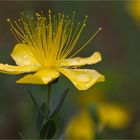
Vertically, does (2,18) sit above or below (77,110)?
above

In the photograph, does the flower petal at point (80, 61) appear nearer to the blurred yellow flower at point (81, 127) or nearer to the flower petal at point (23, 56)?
the flower petal at point (23, 56)

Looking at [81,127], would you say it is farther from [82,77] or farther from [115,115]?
[82,77]

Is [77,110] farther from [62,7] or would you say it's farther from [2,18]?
[2,18]

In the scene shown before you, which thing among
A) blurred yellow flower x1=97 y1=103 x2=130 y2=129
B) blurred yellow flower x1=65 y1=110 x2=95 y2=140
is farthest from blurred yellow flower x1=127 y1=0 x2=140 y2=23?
blurred yellow flower x1=65 y1=110 x2=95 y2=140

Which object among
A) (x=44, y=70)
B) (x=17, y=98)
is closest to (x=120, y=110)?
(x=17, y=98)

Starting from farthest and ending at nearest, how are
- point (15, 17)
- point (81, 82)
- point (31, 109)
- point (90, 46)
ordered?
1. point (15, 17)
2. point (90, 46)
3. point (31, 109)
4. point (81, 82)

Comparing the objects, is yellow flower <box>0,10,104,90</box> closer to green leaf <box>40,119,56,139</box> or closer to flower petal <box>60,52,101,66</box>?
flower petal <box>60,52,101,66</box>

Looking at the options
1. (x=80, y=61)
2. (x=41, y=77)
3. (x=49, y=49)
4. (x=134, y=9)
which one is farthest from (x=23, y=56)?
(x=134, y=9)
